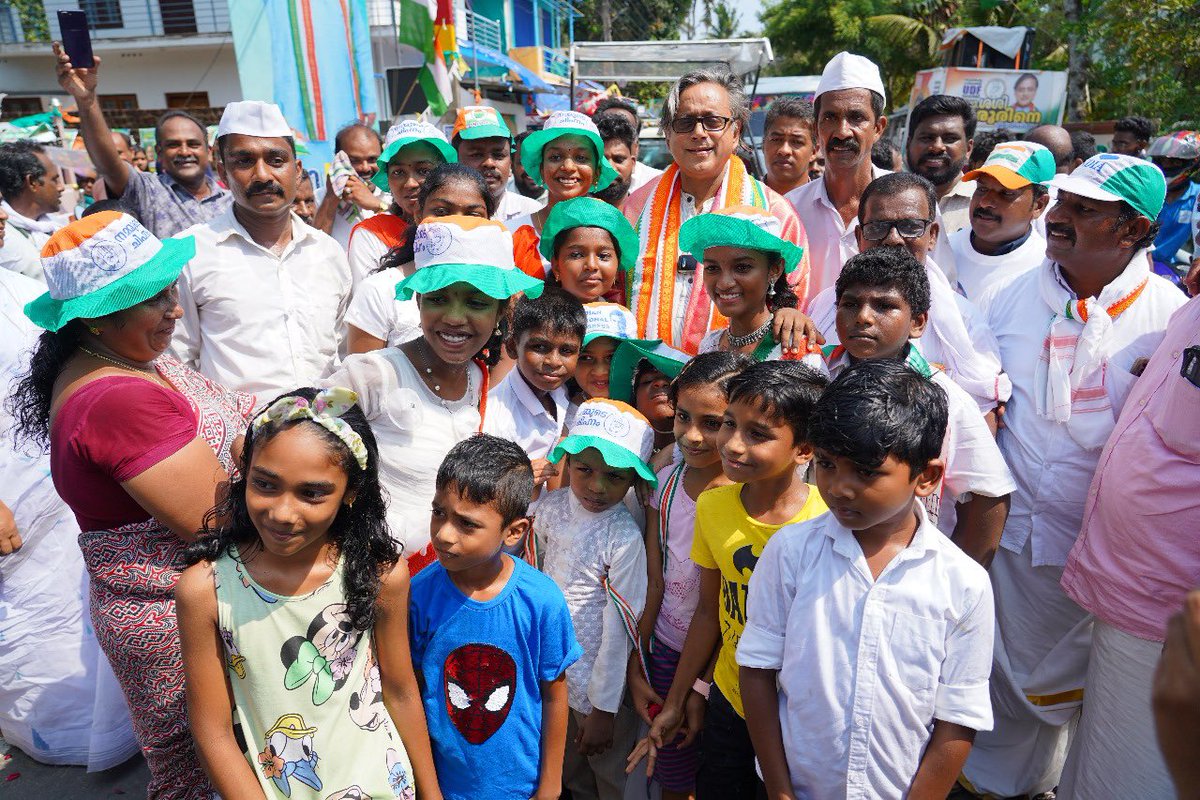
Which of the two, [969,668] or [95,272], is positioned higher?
[95,272]

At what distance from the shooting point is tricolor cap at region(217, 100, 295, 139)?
2975mm

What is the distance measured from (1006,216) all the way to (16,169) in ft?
18.0

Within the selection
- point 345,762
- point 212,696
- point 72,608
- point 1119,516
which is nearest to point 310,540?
point 212,696

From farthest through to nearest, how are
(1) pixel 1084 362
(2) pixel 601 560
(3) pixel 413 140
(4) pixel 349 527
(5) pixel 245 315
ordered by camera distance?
(3) pixel 413 140, (5) pixel 245 315, (1) pixel 1084 362, (2) pixel 601 560, (4) pixel 349 527

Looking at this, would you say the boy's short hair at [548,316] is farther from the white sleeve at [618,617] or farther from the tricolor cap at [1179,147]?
the tricolor cap at [1179,147]

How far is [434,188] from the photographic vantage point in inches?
125

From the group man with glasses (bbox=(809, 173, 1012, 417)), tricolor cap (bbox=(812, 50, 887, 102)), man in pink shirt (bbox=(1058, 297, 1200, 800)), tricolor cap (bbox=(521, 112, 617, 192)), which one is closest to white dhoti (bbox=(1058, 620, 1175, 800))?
man in pink shirt (bbox=(1058, 297, 1200, 800))

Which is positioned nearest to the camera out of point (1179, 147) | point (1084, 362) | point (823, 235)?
point (1084, 362)

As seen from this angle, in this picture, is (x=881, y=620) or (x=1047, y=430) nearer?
(x=881, y=620)

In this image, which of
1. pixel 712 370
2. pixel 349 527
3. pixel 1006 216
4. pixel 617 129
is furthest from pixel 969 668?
pixel 617 129

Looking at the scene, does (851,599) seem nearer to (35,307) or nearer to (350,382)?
(350,382)

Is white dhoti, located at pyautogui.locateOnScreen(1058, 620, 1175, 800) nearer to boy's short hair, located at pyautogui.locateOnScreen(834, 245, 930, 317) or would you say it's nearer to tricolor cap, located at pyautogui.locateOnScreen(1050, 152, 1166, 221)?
boy's short hair, located at pyautogui.locateOnScreen(834, 245, 930, 317)

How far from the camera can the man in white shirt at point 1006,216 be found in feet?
10.3

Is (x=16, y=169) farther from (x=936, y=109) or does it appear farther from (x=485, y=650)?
(x=936, y=109)
